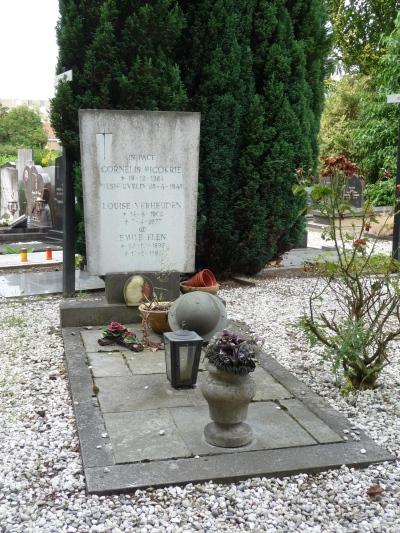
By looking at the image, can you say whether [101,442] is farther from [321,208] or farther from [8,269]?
[8,269]

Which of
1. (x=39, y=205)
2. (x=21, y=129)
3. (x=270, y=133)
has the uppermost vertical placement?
(x=21, y=129)

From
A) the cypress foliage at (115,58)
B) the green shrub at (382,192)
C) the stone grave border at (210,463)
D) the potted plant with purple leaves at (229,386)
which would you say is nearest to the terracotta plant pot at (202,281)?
the cypress foliage at (115,58)

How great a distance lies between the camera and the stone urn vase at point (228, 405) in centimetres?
335

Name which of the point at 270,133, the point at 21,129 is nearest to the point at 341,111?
the point at 270,133

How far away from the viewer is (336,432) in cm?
366

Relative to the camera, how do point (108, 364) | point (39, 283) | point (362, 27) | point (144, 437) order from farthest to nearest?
point (362, 27) → point (39, 283) → point (108, 364) → point (144, 437)

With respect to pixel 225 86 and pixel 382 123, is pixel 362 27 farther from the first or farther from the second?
pixel 225 86

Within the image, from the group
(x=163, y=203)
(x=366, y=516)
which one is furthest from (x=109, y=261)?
(x=366, y=516)

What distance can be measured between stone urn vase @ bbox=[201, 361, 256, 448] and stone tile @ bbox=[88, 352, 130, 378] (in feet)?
4.54

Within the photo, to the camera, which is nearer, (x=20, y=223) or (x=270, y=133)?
(x=270, y=133)

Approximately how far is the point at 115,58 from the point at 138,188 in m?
2.00

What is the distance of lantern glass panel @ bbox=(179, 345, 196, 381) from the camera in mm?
4184

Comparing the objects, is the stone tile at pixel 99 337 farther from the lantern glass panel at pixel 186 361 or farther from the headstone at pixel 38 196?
the headstone at pixel 38 196

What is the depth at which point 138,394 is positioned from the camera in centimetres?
429
